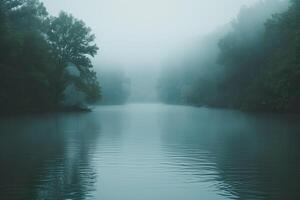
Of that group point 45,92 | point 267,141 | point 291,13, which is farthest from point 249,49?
point 267,141

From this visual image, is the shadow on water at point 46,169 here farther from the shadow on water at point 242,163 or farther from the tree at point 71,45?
the tree at point 71,45

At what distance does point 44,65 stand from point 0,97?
33.2ft

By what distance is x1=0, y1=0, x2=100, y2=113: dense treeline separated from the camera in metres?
55.8

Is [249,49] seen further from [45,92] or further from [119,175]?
[119,175]

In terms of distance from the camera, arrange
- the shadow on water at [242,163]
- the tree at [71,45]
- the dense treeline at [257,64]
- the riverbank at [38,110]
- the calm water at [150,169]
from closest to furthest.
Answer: the calm water at [150,169], the shadow on water at [242,163], the dense treeline at [257,64], the riverbank at [38,110], the tree at [71,45]

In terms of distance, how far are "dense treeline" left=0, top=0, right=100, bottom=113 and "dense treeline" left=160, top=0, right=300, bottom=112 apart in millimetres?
20357

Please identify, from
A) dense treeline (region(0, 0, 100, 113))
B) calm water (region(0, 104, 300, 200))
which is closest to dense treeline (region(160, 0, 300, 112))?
dense treeline (region(0, 0, 100, 113))

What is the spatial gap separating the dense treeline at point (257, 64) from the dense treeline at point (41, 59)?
20357 mm

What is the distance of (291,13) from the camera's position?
5684cm

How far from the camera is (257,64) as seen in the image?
259 feet

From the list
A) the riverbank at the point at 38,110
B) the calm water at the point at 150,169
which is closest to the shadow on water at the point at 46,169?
the calm water at the point at 150,169

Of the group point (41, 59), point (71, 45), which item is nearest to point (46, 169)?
point (41, 59)

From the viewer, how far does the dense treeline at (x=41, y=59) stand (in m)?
55.8

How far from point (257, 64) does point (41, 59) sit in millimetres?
31611
